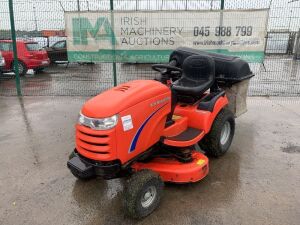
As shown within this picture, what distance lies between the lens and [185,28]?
666 cm

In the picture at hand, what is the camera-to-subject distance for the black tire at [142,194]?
8.96ft

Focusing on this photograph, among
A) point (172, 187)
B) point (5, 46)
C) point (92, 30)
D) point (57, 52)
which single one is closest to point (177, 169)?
point (172, 187)

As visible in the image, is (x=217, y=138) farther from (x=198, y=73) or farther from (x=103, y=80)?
(x=103, y=80)

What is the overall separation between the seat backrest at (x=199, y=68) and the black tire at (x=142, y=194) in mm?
1605

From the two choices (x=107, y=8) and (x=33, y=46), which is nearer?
(x=107, y=8)

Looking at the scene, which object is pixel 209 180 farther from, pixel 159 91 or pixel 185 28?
pixel 185 28

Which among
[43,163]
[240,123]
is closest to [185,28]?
[240,123]

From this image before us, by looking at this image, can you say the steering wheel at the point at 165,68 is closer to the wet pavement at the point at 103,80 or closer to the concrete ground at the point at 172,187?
the concrete ground at the point at 172,187

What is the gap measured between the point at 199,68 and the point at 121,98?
154 cm

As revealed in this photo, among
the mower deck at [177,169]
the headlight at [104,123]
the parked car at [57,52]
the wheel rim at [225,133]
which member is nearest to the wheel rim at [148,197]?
the mower deck at [177,169]

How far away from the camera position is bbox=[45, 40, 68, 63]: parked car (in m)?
14.1

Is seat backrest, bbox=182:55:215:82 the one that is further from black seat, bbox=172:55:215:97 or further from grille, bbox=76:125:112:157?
grille, bbox=76:125:112:157

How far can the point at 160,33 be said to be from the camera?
22.1ft

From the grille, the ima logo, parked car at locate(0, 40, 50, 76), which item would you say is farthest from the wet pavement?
the grille
